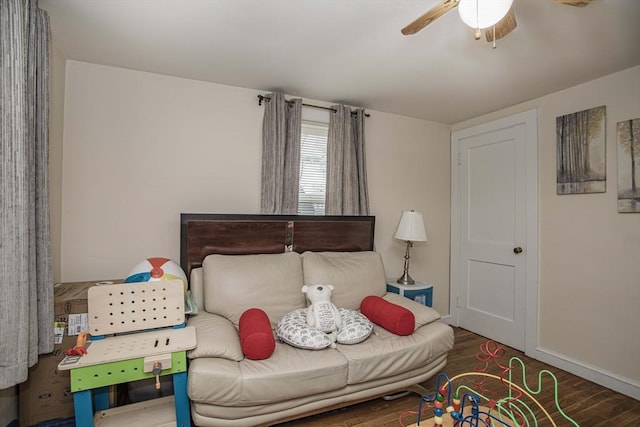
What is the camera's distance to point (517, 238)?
3111mm

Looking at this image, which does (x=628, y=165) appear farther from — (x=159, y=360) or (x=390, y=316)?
(x=159, y=360)

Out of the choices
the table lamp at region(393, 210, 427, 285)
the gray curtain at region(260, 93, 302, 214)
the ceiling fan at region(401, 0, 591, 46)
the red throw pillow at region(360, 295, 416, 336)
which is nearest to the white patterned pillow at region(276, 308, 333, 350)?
the red throw pillow at region(360, 295, 416, 336)

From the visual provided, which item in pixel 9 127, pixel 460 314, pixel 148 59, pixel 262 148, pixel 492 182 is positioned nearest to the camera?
pixel 9 127

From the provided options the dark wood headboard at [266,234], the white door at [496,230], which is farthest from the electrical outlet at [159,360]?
the white door at [496,230]

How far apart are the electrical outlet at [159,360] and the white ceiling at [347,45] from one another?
182 centimetres

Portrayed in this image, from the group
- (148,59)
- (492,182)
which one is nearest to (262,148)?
(148,59)

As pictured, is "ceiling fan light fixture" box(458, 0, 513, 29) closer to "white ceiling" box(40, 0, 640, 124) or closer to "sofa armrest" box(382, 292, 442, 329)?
"white ceiling" box(40, 0, 640, 124)

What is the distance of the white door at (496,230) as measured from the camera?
3.01 metres

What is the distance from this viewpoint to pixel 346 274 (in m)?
2.66

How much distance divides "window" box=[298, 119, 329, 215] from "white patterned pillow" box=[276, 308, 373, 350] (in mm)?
1139

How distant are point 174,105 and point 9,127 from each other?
1259 mm

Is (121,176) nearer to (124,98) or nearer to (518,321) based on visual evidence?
(124,98)

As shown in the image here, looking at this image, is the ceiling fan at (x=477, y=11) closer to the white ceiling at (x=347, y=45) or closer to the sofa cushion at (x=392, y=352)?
the white ceiling at (x=347, y=45)

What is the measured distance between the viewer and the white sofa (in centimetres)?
165
